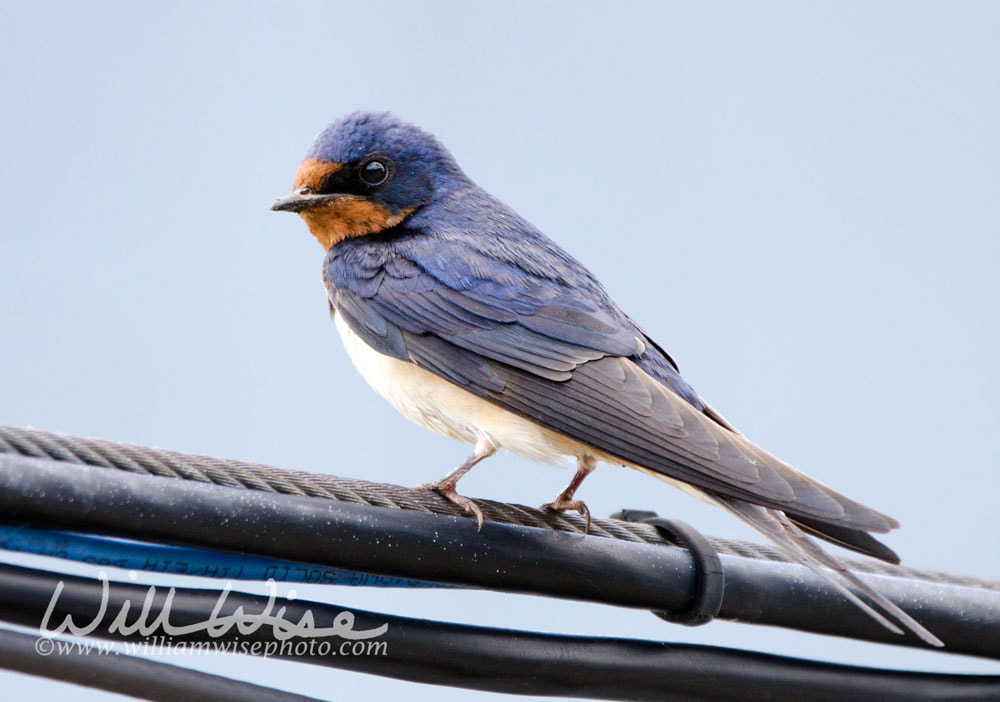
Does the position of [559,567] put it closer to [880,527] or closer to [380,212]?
[880,527]

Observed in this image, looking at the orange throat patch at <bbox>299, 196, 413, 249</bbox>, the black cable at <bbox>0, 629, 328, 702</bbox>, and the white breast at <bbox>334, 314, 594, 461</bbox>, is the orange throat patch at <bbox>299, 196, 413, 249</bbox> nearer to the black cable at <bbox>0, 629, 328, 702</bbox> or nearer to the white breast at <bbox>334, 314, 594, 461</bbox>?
the white breast at <bbox>334, 314, 594, 461</bbox>

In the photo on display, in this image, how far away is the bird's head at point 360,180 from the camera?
1719 millimetres

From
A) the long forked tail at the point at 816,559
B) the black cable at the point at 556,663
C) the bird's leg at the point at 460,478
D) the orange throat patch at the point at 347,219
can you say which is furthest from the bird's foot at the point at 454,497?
the orange throat patch at the point at 347,219

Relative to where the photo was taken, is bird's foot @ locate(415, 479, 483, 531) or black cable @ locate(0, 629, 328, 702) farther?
bird's foot @ locate(415, 479, 483, 531)

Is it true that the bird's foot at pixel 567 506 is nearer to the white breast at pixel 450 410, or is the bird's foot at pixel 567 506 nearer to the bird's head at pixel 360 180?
the white breast at pixel 450 410

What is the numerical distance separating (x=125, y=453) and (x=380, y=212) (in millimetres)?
992

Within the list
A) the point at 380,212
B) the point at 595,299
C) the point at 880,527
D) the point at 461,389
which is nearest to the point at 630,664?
the point at 880,527

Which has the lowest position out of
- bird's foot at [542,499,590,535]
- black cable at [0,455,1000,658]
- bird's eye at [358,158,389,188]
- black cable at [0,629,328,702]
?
black cable at [0,629,328,702]

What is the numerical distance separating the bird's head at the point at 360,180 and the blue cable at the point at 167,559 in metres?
0.85

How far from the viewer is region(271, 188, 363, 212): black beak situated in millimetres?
1684

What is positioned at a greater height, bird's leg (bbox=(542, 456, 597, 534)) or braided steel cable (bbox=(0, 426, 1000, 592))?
braided steel cable (bbox=(0, 426, 1000, 592))

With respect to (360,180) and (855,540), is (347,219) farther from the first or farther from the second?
(855,540)

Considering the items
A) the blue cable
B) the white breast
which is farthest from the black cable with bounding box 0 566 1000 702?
the white breast

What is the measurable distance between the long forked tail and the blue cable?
359 millimetres
